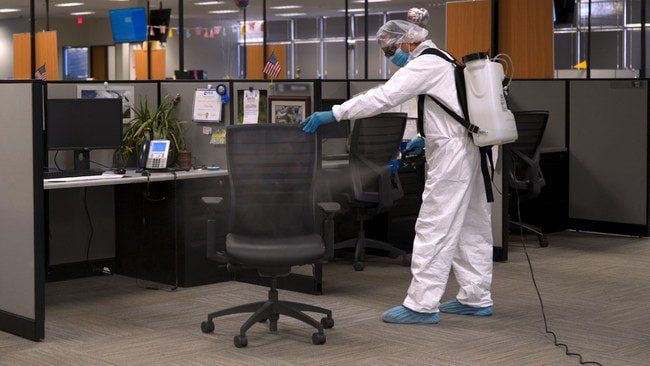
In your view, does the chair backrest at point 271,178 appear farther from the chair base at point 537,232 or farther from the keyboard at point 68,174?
the chair base at point 537,232

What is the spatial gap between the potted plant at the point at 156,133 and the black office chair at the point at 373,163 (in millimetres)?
991

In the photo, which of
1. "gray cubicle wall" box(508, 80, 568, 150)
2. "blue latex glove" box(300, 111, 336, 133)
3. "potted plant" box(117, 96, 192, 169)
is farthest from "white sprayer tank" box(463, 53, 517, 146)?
"gray cubicle wall" box(508, 80, 568, 150)

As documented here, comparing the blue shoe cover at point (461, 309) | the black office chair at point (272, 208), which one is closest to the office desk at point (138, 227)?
the black office chair at point (272, 208)

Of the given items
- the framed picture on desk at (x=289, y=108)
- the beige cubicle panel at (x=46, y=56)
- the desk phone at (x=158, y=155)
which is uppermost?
the beige cubicle panel at (x=46, y=56)

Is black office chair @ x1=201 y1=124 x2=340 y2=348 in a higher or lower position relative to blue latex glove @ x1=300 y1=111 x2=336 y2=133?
lower

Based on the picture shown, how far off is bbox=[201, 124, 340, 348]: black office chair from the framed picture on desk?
3.37ft

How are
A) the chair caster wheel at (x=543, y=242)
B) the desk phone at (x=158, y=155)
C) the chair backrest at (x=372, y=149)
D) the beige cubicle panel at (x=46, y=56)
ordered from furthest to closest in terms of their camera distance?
1. the beige cubicle panel at (x=46, y=56)
2. the chair caster wheel at (x=543, y=242)
3. the chair backrest at (x=372, y=149)
4. the desk phone at (x=158, y=155)

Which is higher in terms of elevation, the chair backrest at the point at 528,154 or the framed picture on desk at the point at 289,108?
the framed picture on desk at the point at 289,108

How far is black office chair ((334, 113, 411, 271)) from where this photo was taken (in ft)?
18.1

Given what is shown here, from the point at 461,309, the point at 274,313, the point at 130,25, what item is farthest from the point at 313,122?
the point at 130,25

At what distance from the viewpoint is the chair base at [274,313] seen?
3.94 metres

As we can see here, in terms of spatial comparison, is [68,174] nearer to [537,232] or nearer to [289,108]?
[289,108]

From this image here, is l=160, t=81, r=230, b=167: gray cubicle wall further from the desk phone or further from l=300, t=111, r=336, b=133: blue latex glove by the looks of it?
l=300, t=111, r=336, b=133: blue latex glove

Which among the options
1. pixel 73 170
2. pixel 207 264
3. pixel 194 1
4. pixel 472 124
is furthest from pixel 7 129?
pixel 194 1
